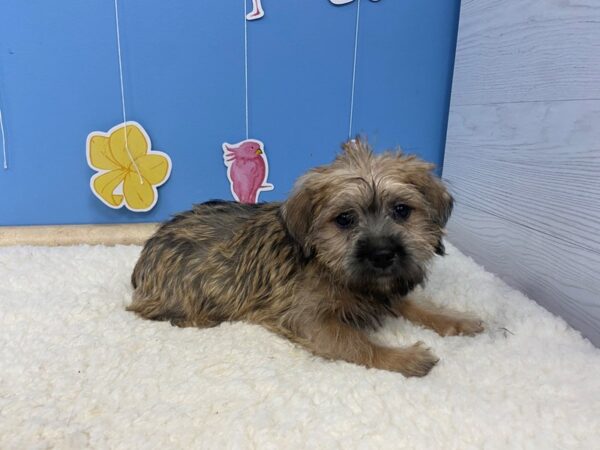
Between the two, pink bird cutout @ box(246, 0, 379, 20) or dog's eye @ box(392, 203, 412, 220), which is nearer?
dog's eye @ box(392, 203, 412, 220)

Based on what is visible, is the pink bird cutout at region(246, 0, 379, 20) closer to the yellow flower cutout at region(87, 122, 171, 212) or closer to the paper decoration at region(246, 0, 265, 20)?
the paper decoration at region(246, 0, 265, 20)

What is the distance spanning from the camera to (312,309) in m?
1.57

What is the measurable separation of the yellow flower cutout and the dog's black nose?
1789 mm

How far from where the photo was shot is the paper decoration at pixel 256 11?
257cm

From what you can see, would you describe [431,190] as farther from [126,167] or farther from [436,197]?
[126,167]


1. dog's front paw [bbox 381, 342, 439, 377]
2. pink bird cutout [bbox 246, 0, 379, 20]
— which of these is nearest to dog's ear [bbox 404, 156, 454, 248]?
dog's front paw [bbox 381, 342, 439, 377]

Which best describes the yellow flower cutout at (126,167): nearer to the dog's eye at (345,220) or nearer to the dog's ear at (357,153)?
the dog's ear at (357,153)

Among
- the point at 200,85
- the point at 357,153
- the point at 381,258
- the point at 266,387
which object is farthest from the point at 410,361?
the point at 200,85

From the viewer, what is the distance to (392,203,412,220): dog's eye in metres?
1.52

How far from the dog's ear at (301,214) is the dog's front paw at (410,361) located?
45cm

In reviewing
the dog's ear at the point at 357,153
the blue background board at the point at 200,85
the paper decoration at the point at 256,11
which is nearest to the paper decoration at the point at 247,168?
the blue background board at the point at 200,85

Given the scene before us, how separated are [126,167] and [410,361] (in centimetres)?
212

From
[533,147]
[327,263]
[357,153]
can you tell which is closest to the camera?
[327,263]

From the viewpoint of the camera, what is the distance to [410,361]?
1390mm
